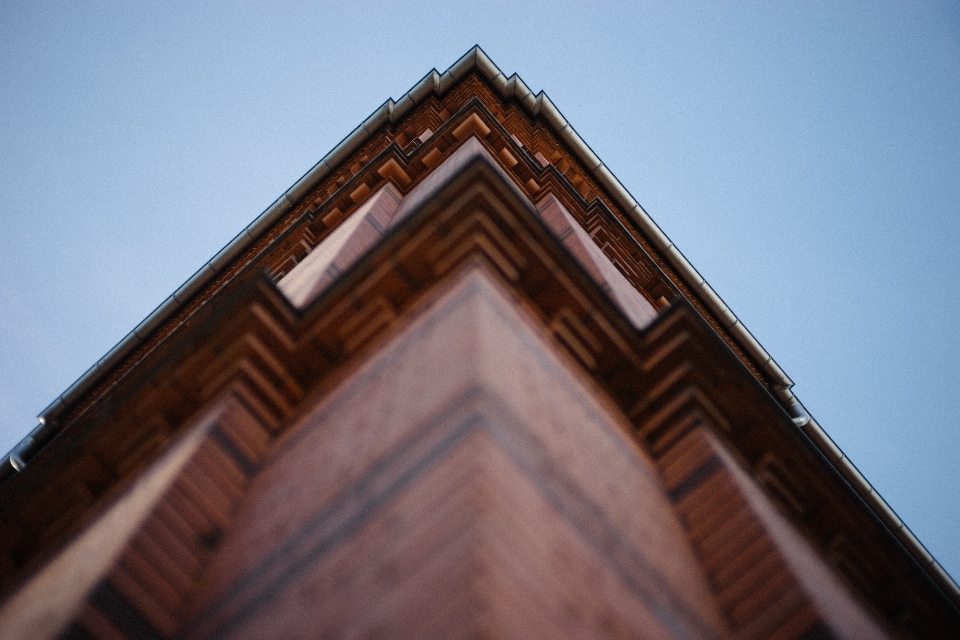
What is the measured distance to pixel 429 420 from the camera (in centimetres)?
468

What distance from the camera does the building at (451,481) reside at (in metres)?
3.94

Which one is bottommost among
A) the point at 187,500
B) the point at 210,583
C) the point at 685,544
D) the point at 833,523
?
the point at 833,523

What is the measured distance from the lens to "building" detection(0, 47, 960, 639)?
3.94 m

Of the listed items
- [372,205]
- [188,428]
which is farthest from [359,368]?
[372,205]

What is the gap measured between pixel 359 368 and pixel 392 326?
0.55 m

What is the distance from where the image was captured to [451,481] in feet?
13.1

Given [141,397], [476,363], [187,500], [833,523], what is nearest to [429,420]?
[476,363]

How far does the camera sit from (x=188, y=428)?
6500mm

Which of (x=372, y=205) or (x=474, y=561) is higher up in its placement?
(x=372, y=205)

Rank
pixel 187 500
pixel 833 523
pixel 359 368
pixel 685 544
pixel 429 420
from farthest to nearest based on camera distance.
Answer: pixel 833 523 < pixel 359 368 < pixel 685 544 < pixel 187 500 < pixel 429 420

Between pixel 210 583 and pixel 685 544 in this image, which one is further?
pixel 685 544

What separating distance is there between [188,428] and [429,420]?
2.72 meters

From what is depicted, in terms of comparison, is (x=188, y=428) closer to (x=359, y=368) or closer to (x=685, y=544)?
(x=359, y=368)

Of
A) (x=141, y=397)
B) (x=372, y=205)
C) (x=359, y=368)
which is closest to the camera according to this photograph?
(x=359, y=368)
